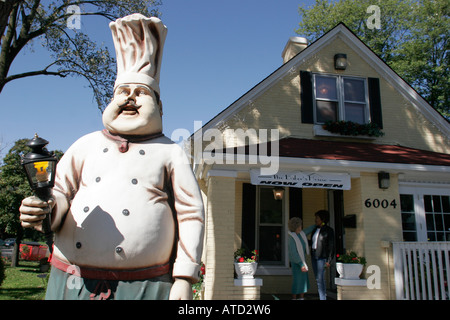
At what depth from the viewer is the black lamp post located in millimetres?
2090

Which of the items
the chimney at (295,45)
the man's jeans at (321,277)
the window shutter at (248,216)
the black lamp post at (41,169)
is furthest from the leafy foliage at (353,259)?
the chimney at (295,45)

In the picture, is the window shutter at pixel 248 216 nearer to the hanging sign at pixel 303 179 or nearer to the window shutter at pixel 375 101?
the hanging sign at pixel 303 179

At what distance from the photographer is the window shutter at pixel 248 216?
26.5 feet

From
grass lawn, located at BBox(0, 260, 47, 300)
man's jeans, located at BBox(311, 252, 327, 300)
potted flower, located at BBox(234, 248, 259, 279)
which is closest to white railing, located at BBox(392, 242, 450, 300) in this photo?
man's jeans, located at BBox(311, 252, 327, 300)

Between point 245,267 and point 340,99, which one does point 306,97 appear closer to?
point 340,99

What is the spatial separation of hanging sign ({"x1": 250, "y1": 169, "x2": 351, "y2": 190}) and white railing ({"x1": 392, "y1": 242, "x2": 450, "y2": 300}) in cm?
158

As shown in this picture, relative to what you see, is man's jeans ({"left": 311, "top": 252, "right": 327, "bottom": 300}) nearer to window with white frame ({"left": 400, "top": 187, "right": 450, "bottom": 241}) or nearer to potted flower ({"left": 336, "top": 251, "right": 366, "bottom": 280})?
potted flower ({"left": 336, "top": 251, "right": 366, "bottom": 280})

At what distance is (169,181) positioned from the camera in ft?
8.79

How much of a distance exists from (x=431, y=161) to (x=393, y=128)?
189 cm

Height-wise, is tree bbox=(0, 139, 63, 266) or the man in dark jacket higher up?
tree bbox=(0, 139, 63, 266)

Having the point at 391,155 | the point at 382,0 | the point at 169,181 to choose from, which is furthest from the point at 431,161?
the point at 382,0

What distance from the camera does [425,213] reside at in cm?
775
